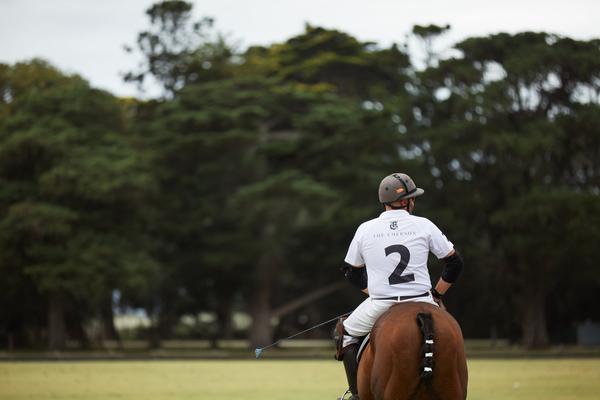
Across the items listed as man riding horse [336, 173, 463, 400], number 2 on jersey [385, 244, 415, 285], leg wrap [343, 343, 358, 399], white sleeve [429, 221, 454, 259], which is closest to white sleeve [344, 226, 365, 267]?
man riding horse [336, 173, 463, 400]

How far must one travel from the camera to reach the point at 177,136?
42.8 meters

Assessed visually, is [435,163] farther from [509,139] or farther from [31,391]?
[31,391]

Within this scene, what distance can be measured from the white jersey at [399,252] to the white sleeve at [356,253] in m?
0.03

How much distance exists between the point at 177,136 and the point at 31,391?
91.2ft

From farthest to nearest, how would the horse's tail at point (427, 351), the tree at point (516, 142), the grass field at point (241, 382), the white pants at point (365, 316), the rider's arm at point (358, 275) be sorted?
the tree at point (516, 142) → the grass field at point (241, 382) → the rider's arm at point (358, 275) → the white pants at point (365, 316) → the horse's tail at point (427, 351)

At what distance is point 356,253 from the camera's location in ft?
24.7

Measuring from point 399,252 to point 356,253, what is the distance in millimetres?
382

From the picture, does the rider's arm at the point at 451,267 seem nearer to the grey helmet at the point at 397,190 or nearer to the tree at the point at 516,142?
the grey helmet at the point at 397,190

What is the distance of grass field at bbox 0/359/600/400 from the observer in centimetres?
1478

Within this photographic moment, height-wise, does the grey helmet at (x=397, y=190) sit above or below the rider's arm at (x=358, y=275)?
above

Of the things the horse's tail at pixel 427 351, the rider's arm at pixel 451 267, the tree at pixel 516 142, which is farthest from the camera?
the tree at pixel 516 142

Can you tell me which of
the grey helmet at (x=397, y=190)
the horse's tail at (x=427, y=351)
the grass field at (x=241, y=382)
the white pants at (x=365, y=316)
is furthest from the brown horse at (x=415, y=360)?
the grass field at (x=241, y=382)

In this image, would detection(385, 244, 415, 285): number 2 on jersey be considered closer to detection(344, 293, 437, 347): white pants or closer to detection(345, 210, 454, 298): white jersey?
detection(345, 210, 454, 298): white jersey

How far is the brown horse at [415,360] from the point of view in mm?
6680
